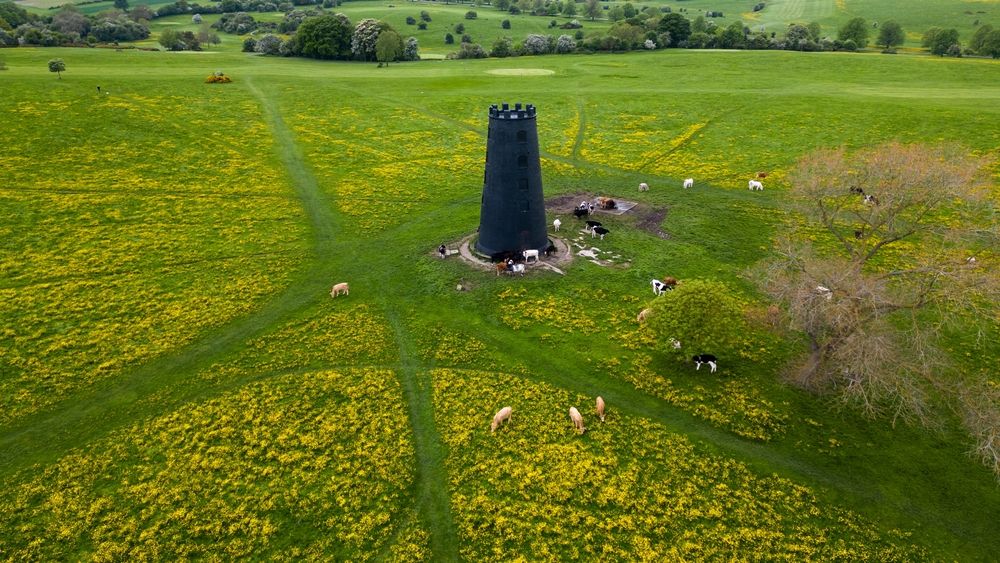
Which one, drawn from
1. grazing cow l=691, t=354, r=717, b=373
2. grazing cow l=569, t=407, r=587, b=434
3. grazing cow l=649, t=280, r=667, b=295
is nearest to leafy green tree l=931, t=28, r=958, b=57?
grazing cow l=649, t=280, r=667, b=295

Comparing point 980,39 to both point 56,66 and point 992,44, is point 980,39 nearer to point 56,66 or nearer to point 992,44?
point 992,44

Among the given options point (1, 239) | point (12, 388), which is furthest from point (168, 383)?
point (1, 239)

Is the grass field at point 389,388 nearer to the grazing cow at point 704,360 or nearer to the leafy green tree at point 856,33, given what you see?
the grazing cow at point 704,360

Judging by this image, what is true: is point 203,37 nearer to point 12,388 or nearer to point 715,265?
point 12,388

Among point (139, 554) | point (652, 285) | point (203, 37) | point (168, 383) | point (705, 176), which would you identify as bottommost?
point (139, 554)

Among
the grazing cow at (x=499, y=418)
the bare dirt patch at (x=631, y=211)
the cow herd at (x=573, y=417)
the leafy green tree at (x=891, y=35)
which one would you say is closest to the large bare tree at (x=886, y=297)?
the cow herd at (x=573, y=417)

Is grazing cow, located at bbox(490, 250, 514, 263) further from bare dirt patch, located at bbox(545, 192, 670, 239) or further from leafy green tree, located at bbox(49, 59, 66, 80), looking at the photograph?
leafy green tree, located at bbox(49, 59, 66, 80)
